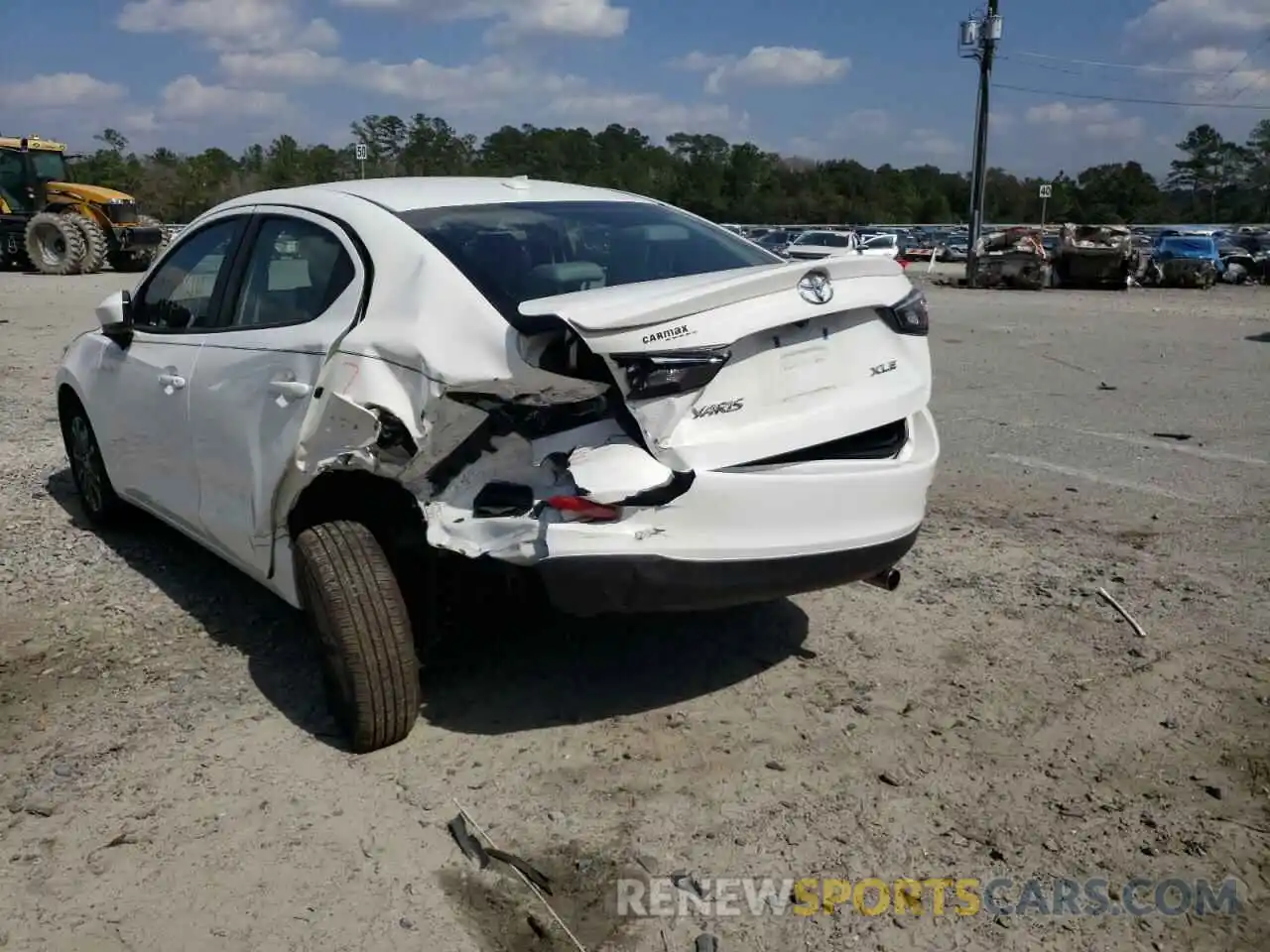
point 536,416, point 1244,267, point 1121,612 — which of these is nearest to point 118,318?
point 536,416

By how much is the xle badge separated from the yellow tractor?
24.9 metres

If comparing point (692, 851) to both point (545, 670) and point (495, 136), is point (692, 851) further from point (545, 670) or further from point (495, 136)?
point (495, 136)

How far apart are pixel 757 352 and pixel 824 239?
2905 centimetres

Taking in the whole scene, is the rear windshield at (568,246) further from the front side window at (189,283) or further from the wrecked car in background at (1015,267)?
the wrecked car in background at (1015,267)

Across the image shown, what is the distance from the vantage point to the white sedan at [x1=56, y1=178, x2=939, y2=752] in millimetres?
3000

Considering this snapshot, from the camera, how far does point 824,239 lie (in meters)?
31.1

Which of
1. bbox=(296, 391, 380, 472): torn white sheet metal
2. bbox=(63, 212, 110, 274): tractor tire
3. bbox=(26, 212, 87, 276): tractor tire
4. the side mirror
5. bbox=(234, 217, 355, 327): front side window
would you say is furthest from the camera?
bbox=(63, 212, 110, 274): tractor tire

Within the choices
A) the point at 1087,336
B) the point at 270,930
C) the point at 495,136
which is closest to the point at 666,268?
the point at 270,930

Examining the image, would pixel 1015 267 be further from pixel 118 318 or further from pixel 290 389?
pixel 290 389

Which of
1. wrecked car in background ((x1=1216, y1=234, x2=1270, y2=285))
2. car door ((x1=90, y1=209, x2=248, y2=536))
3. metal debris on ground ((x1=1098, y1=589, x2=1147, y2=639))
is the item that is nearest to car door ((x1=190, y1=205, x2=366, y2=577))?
car door ((x1=90, y1=209, x2=248, y2=536))

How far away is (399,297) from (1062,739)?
2.46 m

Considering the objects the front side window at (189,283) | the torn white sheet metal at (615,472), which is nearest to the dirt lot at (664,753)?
the torn white sheet metal at (615,472)

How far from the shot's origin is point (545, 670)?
3967 millimetres

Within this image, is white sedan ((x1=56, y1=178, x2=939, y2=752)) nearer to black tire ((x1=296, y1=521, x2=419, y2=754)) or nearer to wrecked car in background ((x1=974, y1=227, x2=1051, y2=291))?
black tire ((x1=296, y1=521, x2=419, y2=754))
